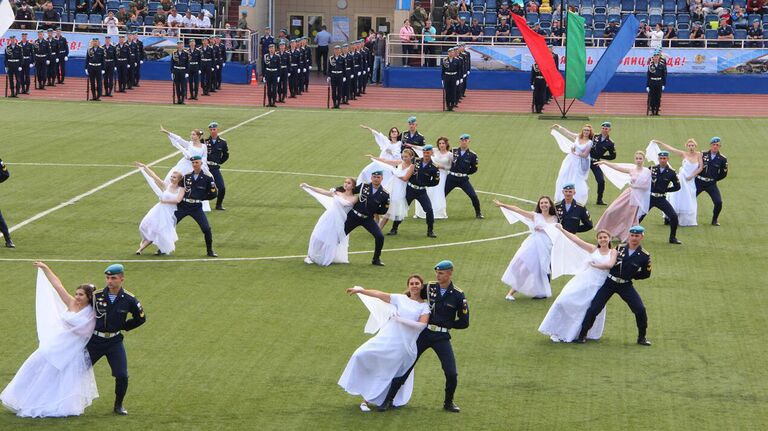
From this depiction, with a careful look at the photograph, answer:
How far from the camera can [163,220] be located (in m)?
24.2

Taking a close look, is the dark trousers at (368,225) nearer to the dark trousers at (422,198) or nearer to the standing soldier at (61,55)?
the dark trousers at (422,198)

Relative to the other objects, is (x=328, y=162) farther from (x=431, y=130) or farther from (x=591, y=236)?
(x=591, y=236)

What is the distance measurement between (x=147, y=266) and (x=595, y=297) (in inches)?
343

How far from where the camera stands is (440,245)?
26.1 metres

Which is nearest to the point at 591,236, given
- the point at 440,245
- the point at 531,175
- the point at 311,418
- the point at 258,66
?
the point at 440,245

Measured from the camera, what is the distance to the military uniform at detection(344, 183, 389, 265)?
77.4 ft

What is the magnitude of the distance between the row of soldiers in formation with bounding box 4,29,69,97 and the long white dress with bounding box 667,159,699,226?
96.1ft

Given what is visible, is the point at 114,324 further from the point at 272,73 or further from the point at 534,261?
the point at 272,73

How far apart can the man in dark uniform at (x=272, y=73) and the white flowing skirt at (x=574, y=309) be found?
1200 inches

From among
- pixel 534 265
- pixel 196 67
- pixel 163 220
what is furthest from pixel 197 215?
pixel 196 67

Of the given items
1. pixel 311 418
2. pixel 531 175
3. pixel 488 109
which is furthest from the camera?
Result: pixel 488 109

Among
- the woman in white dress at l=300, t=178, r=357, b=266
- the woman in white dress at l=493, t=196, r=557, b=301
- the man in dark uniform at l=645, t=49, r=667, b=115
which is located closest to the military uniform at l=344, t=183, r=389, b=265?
the woman in white dress at l=300, t=178, r=357, b=266

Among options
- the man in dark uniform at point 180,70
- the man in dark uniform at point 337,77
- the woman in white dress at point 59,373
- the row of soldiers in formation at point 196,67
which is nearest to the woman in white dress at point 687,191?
the woman in white dress at point 59,373

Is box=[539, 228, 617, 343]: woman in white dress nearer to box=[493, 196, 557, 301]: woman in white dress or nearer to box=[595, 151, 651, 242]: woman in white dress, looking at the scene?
box=[493, 196, 557, 301]: woman in white dress
